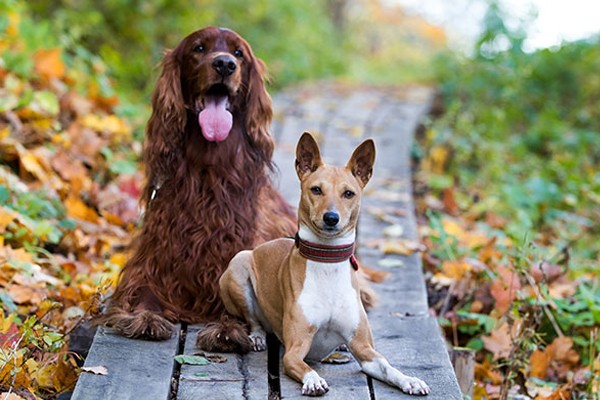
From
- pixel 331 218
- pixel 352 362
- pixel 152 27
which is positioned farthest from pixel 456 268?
pixel 152 27

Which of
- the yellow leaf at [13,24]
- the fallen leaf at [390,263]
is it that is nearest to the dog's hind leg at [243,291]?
the fallen leaf at [390,263]

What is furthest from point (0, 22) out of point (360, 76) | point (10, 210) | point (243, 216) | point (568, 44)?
point (360, 76)

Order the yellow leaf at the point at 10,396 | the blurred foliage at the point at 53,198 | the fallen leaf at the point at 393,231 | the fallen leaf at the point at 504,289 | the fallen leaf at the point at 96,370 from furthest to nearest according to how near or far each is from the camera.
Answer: the fallen leaf at the point at 393,231 < the fallen leaf at the point at 504,289 < the blurred foliage at the point at 53,198 < the fallen leaf at the point at 96,370 < the yellow leaf at the point at 10,396

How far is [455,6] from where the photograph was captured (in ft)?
86.1

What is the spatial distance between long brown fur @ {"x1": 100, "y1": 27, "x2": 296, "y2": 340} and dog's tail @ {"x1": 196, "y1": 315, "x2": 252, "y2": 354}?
0.31m

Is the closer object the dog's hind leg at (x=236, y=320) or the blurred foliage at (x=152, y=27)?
the dog's hind leg at (x=236, y=320)

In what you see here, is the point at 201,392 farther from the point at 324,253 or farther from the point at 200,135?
the point at 200,135

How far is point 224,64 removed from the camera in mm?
4199

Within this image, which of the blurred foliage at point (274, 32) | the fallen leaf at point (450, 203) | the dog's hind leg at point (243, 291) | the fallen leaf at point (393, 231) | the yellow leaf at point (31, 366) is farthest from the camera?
the blurred foliage at point (274, 32)

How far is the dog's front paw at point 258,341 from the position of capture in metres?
4.03

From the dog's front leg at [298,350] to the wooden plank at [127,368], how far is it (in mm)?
505

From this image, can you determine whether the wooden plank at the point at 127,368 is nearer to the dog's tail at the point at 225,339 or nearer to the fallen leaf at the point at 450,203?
the dog's tail at the point at 225,339

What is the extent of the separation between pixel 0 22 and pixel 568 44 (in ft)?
27.2

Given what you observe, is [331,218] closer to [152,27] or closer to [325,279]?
[325,279]
